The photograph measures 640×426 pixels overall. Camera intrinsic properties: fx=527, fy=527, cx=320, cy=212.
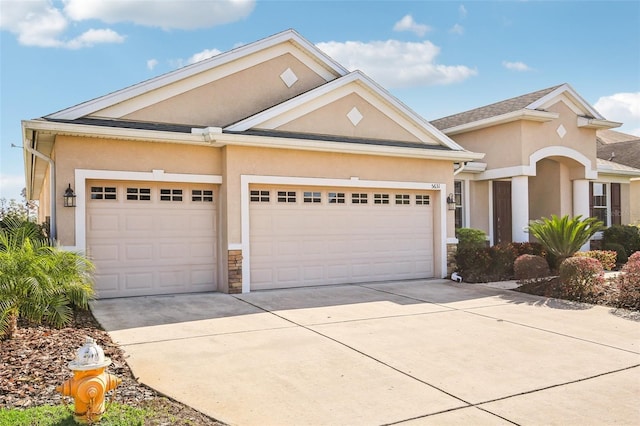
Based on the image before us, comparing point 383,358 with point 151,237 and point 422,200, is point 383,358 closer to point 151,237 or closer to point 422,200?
point 151,237

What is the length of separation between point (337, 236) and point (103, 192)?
5.34 meters

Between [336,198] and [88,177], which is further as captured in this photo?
[336,198]

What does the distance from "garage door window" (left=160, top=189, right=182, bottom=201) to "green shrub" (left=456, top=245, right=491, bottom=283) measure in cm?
740

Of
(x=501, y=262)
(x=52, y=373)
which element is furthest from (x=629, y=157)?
(x=52, y=373)

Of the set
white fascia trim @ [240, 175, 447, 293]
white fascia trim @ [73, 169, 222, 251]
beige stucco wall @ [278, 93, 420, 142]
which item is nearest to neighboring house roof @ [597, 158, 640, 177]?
white fascia trim @ [240, 175, 447, 293]

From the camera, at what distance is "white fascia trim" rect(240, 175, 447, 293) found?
11422 millimetres

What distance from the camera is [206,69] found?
1226 centimetres

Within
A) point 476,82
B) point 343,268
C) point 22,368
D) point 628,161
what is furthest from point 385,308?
point 628,161

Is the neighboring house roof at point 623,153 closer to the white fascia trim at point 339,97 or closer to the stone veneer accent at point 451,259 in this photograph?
the stone veneer accent at point 451,259

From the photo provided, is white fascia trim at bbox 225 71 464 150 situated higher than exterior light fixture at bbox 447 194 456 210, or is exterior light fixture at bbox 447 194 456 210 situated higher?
white fascia trim at bbox 225 71 464 150

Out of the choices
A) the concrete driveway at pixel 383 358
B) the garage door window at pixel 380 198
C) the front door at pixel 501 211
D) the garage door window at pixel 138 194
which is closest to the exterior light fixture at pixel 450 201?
the garage door window at pixel 380 198

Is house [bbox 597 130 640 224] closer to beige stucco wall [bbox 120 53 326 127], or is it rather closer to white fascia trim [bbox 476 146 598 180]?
white fascia trim [bbox 476 146 598 180]

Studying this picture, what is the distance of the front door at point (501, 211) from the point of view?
57.3 feet

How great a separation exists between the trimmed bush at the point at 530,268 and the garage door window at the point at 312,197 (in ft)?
17.3
